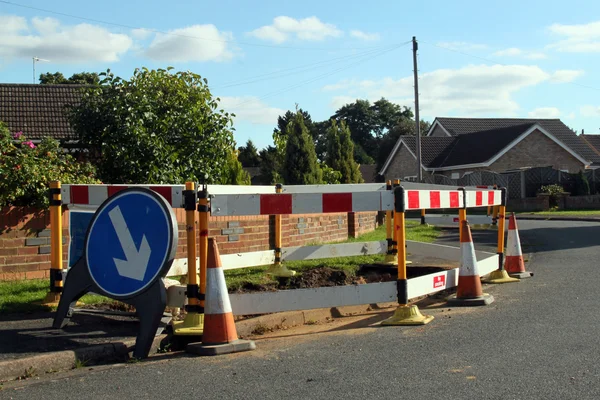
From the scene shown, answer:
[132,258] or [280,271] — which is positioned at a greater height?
[132,258]

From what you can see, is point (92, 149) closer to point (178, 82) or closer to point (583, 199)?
point (178, 82)

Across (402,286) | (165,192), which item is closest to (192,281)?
(165,192)

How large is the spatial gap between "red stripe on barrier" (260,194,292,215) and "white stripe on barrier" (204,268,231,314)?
0.78 metres

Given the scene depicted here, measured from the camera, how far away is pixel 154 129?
456 inches

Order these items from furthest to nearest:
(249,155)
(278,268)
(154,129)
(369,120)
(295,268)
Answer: (369,120)
(249,155)
(154,129)
(295,268)
(278,268)

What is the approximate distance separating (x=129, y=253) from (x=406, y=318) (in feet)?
8.81

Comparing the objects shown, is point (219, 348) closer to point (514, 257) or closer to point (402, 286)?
point (402, 286)

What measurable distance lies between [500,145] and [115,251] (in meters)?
40.6

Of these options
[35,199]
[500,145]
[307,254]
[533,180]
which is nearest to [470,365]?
[307,254]

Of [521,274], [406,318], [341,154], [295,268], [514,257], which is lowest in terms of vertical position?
[406,318]

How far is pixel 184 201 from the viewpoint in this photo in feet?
19.6

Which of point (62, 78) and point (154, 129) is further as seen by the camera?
point (62, 78)

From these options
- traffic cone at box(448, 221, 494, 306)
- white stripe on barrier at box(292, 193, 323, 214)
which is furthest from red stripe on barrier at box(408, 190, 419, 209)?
white stripe on barrier at box(292, 193, 323, 214)

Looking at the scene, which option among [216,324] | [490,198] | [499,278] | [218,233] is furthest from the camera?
[218,233]
